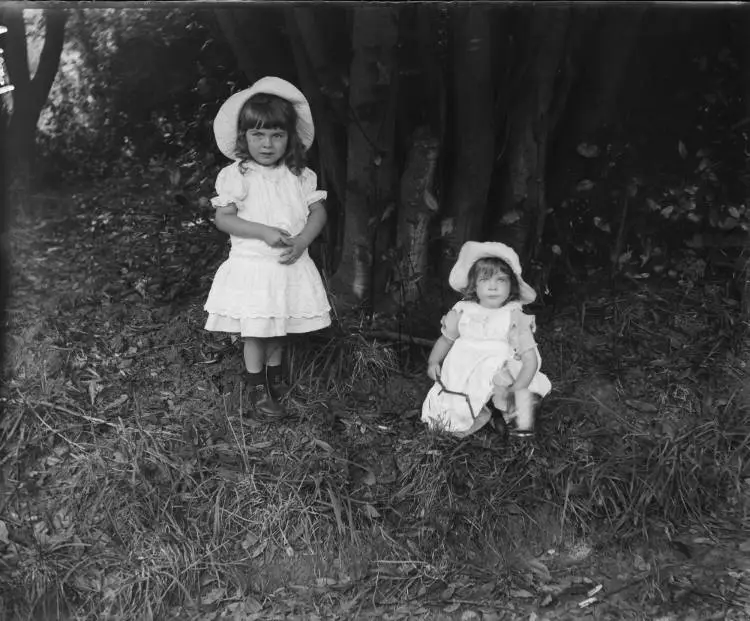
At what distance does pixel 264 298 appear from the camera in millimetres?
2830

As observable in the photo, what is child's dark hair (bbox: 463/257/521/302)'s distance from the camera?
2781mm

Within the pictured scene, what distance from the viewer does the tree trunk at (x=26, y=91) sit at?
8.82 ft

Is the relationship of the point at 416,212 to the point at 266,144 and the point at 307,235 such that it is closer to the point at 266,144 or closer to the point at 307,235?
the point at 307,235

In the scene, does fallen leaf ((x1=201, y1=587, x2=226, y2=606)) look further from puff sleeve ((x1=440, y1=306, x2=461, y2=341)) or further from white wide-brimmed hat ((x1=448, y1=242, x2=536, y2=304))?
white wide-brimmed hat ((x1=448, y1=242, x2=536, y2=304))

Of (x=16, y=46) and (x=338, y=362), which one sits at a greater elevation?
(x=16, y=46)

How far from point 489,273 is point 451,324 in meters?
0.24

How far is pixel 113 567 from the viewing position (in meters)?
2.54

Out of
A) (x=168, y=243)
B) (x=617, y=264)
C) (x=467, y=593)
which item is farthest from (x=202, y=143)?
(x=467, y=593)

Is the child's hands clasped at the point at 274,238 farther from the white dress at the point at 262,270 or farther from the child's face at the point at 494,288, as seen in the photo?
the child's face at the point at 494,288

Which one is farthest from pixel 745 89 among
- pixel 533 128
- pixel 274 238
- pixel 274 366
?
pixel 274 366

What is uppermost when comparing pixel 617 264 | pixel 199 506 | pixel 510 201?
pixel 510 201

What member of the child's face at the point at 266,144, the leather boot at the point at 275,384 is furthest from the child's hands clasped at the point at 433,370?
the child's face at the point at 266,144

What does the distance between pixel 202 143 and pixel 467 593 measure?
1846 millimetres

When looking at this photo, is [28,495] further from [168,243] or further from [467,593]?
[467,593]
